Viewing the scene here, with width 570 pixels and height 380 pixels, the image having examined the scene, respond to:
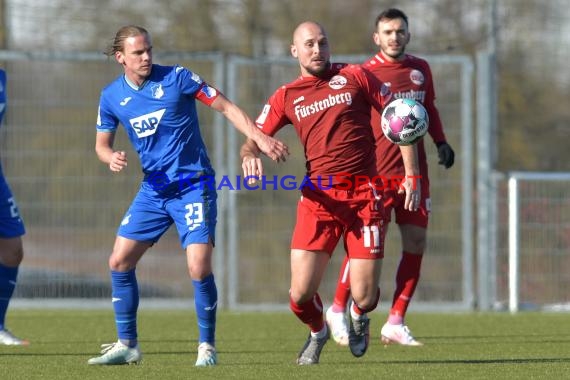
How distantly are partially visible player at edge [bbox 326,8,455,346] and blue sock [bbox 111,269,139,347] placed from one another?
80.9 inches

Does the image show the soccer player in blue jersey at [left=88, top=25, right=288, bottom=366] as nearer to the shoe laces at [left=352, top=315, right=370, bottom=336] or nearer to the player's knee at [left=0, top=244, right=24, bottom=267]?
the shoe laces at [left=352, top=315, right=370, bottom=336]

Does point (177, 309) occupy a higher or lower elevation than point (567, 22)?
lower

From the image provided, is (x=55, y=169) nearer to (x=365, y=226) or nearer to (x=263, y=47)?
(x=263, y=47)

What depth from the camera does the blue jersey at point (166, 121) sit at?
325 inches

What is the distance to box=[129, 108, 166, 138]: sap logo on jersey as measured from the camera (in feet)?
27.1

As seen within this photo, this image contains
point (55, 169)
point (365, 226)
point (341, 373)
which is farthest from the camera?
point (55, 169)

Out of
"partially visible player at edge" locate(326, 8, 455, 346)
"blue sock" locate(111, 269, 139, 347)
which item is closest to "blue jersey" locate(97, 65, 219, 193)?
"blue sock" locate(111, 269, 139, 347)

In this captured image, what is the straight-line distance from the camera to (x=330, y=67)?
8.27m

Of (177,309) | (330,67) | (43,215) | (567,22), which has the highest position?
(567,22)

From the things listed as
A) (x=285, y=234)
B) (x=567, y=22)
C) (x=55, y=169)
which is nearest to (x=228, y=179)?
(x=285, y=234)

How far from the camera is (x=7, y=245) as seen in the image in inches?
392

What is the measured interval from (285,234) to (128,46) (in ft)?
20.9

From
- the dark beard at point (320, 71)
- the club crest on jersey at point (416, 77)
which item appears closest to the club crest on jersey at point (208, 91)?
the dark beard at point (320, 71)

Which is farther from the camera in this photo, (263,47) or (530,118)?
(530,118)
